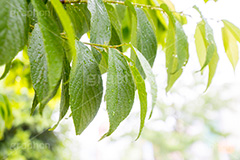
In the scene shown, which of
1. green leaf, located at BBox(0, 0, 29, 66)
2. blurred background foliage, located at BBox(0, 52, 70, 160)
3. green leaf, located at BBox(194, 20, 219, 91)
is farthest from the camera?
blurred background foliage, located at BBox(0, 52, 70, 160)

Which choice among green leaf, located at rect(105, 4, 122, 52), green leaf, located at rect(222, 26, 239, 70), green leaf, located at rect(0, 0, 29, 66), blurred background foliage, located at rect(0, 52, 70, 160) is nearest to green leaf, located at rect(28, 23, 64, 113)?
green leaf, located at rect(0, 0, 29, 66)

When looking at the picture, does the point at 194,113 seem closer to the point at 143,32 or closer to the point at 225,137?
the point at 225,137

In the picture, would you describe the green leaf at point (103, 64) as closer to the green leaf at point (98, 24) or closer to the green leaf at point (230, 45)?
the green leaf at point (98, 24)

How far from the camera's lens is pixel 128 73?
0.22m

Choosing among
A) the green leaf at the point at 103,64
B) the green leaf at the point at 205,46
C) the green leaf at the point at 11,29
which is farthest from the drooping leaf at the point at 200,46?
the green leaf at the point at 11,29

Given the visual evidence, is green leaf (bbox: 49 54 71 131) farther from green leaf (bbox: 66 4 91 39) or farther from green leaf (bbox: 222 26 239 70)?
green leaf (bbox: 222 26 239 70)

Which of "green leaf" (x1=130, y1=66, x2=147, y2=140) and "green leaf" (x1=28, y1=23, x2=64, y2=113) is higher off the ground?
"green leaf" (x1=28, y1=23, x2=64, y2=113)

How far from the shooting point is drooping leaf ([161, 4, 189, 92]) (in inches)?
10.6

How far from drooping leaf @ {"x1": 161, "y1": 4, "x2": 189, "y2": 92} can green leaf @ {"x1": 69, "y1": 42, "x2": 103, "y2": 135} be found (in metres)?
0.10

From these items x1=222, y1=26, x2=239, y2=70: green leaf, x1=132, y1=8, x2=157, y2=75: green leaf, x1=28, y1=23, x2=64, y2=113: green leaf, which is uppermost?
x1=28, y1=23, x2=64, y2=113: green leaf

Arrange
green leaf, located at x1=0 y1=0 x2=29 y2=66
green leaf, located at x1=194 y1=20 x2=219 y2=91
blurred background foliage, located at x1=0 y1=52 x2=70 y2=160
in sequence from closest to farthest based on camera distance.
→ 1. green leaf, located at x1=0 y1=0 x2=29 y2=66
2. green leaf, located at x1=194 y1=20 x2=219 y2=91
3. blurred background foliage, located at x1=0 y1=52 x2=70 y2=160

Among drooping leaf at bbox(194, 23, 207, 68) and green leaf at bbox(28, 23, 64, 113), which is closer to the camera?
green leaf at bbox(28, 23, 64, 113)

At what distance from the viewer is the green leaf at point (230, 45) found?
13.3 inches

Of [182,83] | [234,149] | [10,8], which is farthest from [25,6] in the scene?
[234,149]
